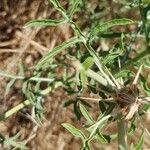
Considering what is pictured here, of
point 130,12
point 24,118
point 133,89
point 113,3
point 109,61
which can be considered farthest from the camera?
point 24,118

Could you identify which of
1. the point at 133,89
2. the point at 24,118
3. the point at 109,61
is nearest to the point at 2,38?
the point at 24,118

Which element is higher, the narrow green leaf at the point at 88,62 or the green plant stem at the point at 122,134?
the narrow green leaf at the point at 88,62

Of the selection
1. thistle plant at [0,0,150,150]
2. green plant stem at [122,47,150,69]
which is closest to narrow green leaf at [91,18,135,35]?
thistle plant at [0,0,150,150]

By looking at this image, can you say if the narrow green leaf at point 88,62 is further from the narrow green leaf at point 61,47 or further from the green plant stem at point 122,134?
the green plant stem at point 122,134

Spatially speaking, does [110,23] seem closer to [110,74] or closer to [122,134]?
[110,74]

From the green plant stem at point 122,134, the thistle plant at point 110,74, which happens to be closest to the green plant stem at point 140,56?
the thistle plant at point 110,74

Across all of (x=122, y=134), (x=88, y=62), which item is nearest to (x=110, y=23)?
(x=88, y=62)

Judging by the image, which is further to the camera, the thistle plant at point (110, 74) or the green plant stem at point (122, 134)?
the green plant stem at point (122, 134)

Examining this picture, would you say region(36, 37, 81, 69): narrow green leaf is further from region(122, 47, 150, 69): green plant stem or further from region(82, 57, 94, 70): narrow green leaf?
region(122, 47, 150, 69): green plant stem

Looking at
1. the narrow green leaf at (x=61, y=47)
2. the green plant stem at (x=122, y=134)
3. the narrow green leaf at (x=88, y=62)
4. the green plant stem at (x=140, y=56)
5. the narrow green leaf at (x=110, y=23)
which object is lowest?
the green plant stem at (x=122, y=134)

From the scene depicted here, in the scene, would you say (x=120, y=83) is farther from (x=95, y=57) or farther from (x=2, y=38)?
(x=2, y=38)

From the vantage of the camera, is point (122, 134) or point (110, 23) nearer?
point (110, 23)
